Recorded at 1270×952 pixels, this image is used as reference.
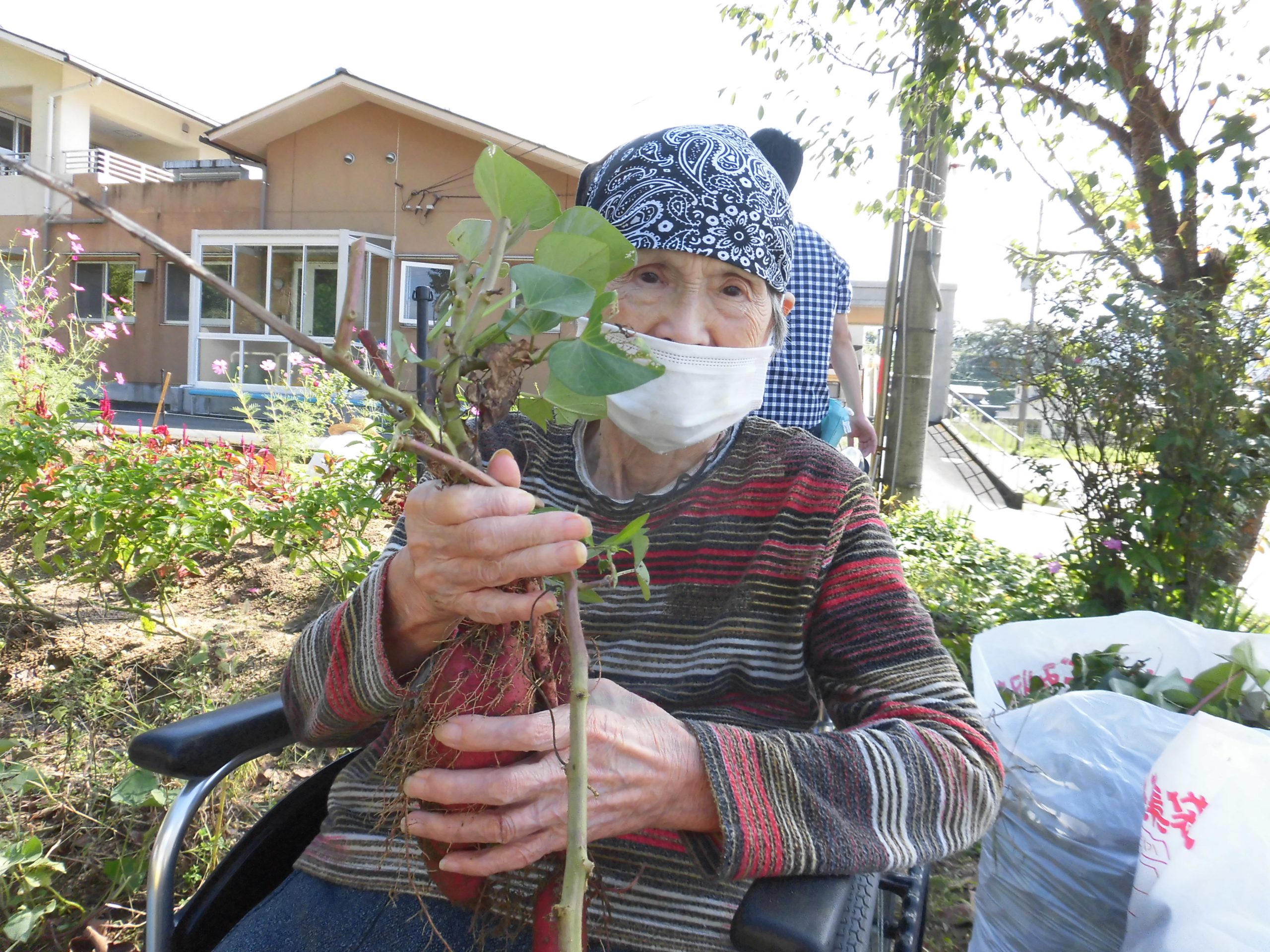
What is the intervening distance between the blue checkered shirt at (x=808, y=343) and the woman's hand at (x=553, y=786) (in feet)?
6.82

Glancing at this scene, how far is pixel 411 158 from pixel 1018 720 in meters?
15.1

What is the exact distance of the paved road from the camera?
16.9 feet

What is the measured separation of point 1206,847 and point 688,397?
1.13 meters

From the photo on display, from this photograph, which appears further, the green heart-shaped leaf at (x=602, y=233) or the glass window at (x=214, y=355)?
the glass window at (x=214, y=355)

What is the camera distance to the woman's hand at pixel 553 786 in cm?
91

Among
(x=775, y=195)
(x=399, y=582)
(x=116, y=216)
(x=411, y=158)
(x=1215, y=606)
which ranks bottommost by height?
(x=1215, y=606)

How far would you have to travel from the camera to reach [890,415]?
6.42 meters

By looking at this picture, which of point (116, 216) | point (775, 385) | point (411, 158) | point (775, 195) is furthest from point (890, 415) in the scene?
point (411, 158)

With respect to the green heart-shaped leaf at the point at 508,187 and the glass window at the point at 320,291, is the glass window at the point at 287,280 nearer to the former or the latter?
the glass window at the point at 320,291

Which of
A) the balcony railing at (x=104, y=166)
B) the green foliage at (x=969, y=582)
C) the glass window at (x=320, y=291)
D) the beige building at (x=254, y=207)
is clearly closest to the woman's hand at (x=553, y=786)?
the green foliage at (x=969, y=582)

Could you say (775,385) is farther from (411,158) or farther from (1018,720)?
(411,158)

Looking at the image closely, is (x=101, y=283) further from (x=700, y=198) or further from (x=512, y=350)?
(x=512, y=350)

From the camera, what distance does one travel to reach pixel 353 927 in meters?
1.16

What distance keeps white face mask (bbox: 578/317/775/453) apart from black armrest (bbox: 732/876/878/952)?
2.20ft
